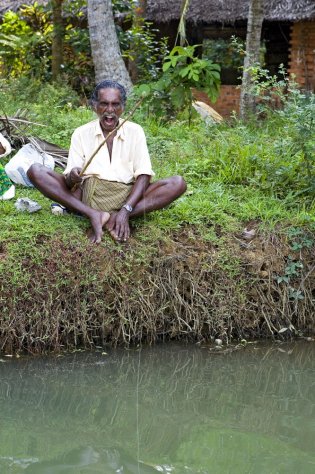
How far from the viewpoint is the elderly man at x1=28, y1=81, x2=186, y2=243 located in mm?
5445

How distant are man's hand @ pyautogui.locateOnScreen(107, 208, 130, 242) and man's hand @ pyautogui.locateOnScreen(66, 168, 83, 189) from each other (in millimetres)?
357

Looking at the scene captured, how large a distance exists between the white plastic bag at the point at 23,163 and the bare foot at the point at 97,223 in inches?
40.8

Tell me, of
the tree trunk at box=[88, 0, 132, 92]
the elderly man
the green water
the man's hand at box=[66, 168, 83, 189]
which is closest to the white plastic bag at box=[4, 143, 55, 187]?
the elderly man

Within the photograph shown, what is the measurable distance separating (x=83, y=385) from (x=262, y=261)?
64.0 inches

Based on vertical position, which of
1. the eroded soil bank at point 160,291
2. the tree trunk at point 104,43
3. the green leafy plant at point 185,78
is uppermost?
the tree trunk at point 104,43

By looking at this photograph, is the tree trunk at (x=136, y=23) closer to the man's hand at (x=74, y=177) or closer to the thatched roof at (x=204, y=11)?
the thatched roof at (x=204, y=11)

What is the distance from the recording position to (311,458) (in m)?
3.85

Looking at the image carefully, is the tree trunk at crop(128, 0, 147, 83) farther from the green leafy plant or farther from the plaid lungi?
the plaid lungi

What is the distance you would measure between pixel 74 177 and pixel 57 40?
5705mm

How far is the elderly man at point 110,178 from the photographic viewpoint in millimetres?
5445

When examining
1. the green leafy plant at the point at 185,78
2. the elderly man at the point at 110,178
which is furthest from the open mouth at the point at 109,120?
the green leafy plant at the point at 185,78

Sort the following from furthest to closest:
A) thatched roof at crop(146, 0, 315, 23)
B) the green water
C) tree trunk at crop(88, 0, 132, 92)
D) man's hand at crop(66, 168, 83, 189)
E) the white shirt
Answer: thatched roof at crop(146, 0, 315, 23) < tree trunk at crop(88, 0, 132, 92) < the white shirt < man's hand at crop(66, 168, 83, 189) < the green water

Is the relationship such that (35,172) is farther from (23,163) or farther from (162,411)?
(162,411)

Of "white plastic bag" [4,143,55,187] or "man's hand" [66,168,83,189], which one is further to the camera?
"white plastic bag" [4,143,55,187]
